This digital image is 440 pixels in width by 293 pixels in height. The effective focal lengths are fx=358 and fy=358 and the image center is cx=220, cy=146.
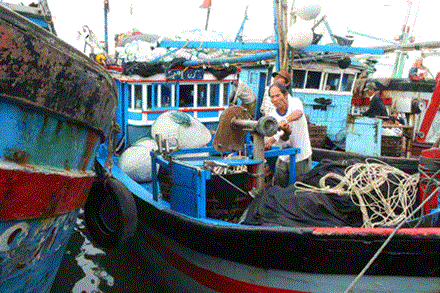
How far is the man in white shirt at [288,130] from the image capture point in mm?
3897

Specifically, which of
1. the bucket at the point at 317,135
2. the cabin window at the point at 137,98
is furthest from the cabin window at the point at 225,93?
the bucket at the point at 317,135

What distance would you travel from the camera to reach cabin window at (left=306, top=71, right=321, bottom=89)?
993 cm

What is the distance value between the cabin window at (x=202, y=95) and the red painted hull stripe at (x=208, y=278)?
3772 millimetres

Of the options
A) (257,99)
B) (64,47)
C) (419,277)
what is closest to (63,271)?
(64,47)

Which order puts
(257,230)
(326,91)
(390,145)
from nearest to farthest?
(257,230) < (390,145) < (326,91)

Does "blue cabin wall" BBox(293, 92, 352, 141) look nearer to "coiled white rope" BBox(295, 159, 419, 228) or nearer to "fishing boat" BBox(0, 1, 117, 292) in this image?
"coiled white rope" BBox(295, 159, 419, 228)

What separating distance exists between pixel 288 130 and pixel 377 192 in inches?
43.0

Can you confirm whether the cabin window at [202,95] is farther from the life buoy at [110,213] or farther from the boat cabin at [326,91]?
the life buoy at [110,213]

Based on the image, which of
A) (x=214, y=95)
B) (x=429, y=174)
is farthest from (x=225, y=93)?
(x=429, y=174)

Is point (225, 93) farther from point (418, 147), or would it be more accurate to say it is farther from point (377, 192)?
point (377, 192)

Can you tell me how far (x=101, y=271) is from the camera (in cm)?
505

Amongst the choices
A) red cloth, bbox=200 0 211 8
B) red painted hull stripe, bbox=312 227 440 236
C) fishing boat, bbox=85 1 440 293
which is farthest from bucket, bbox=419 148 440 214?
→ red cloth, bbox=200 0 211 8

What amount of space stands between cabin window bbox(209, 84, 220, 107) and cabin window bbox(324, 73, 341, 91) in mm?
3937

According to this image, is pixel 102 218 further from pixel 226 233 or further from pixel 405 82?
pixel 405 82
